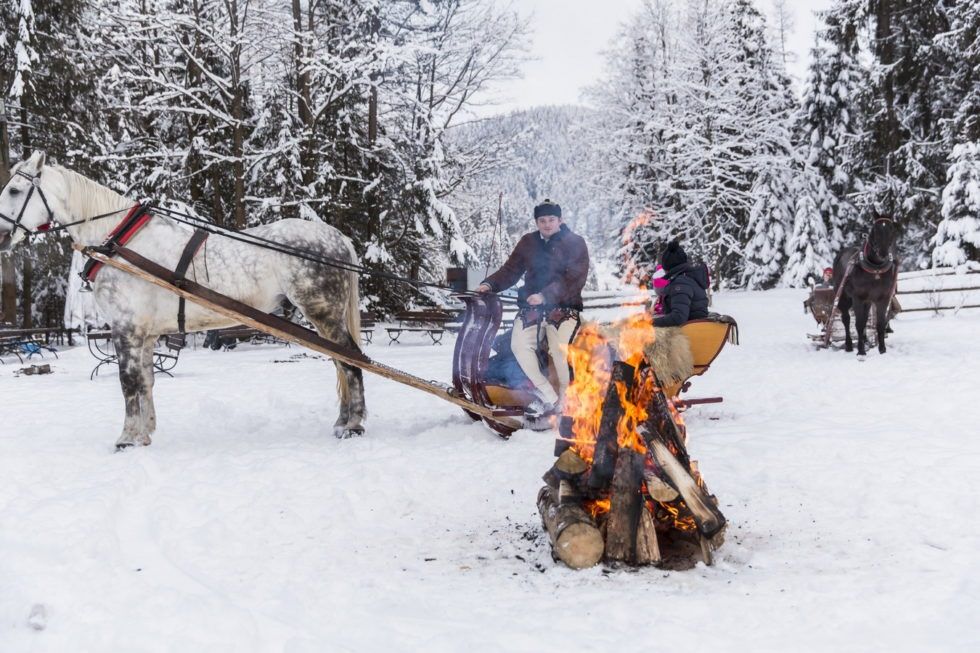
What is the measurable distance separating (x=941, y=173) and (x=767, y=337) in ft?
46.9

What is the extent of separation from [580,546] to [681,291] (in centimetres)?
312

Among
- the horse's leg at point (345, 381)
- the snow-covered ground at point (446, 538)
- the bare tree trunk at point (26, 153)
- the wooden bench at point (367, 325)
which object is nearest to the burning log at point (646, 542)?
the snow-covered ground at point (446, 538)

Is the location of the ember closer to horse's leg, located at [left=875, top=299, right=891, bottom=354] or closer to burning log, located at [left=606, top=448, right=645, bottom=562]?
burning log, located at [left=606, top=448, right=645, bottom=562]

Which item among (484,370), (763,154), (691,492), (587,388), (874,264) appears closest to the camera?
(691,492)

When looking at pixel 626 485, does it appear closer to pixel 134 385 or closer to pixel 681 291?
pixel 681 291

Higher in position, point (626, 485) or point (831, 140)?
point (831, 140)

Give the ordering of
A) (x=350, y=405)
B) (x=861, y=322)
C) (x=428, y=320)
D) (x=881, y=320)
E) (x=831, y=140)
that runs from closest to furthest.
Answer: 1. (x=350, y=405)
2. (x=861, y=322)
3. (x=881, y=320)
4. (x=428, y=320)
5. (x=831, y=140)

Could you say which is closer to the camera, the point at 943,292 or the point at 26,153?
the point at 26,153

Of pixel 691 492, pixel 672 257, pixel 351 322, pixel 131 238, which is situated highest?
pixel 131 238

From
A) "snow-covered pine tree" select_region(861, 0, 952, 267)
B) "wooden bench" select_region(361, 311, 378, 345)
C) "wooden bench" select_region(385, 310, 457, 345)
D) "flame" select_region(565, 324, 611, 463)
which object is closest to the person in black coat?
"flame" select_region(565, 324, 611, 463)

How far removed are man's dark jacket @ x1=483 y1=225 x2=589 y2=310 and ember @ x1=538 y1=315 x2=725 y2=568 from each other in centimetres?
195

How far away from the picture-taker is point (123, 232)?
5875 millimetres

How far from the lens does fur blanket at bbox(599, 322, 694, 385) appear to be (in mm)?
4952

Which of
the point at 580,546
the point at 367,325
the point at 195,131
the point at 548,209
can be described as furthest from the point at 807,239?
the point at 580,546
